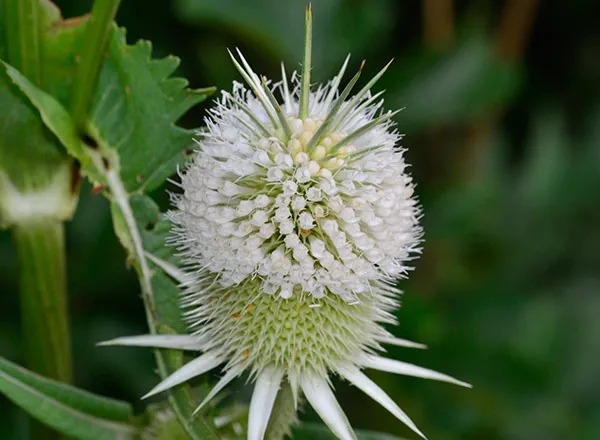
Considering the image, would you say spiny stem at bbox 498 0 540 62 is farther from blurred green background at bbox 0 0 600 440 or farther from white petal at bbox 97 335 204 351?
white petal at bbox 97 335 204 351

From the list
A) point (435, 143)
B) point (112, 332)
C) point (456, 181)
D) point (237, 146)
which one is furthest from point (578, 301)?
point (237, 146)

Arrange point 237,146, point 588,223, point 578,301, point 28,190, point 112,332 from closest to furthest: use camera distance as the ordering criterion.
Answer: point 237,146 < point 28,190 < point 112,332 < point 578,301 < point 588,223

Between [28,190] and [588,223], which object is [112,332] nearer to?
[28,190]

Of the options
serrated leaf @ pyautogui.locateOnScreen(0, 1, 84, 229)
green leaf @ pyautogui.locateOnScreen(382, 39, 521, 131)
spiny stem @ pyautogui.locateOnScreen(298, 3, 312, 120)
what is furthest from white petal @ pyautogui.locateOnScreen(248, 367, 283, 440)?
green leaf @ pyautogui.locateOnScreen(382, 39, 521, 131)

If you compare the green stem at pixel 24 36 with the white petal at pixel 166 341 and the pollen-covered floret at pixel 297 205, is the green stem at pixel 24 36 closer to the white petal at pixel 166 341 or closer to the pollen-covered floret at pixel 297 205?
the pollen-covered floret at pixel 297 205

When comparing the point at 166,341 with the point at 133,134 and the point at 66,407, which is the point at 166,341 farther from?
the point at 133,134

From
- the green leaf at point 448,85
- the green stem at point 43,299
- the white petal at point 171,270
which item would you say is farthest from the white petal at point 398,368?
the green leaf at point 448,85
